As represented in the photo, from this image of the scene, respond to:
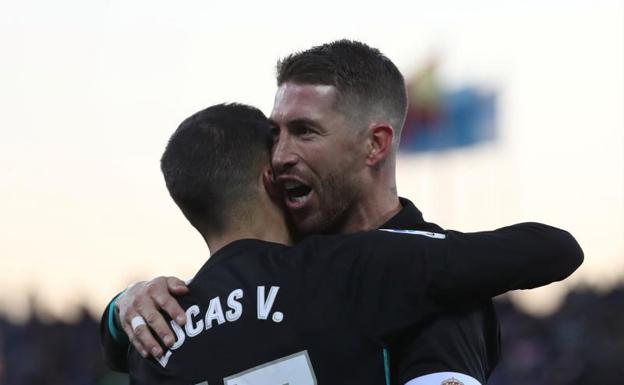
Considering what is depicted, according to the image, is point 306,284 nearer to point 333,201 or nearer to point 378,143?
point 333,201

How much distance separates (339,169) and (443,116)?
19410mm

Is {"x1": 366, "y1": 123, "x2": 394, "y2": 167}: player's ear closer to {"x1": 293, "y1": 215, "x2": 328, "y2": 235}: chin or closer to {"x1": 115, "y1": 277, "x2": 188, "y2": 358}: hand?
{"x1": 293, "y1": 215, "x2": 328, "y2": 235}: chin

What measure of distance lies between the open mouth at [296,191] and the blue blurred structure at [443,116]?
18662mm

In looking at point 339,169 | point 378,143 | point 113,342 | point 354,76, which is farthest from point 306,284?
point 113,342

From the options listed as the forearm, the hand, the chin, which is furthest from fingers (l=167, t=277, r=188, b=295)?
the forearm

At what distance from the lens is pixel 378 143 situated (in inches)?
199

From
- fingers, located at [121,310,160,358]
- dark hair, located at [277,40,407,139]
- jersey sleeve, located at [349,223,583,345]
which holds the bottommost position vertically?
fingers, located at [121,310,160,358]

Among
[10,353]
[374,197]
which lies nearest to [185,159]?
[374,197]

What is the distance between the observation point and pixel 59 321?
1722 cm

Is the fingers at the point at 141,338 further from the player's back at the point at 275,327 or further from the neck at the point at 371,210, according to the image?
the neck at the point at 371,210

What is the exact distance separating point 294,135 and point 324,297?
63cm

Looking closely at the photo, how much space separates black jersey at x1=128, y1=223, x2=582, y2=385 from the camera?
448 cm

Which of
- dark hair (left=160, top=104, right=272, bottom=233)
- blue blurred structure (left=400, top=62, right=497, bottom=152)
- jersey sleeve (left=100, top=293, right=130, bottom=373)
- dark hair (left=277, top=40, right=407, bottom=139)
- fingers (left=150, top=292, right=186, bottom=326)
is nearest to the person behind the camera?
fingers (left=150, top=292, right=186, bottom=326)

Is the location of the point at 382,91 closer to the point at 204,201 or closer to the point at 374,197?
the point at 374,197
